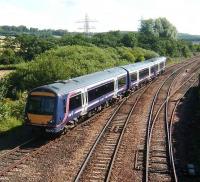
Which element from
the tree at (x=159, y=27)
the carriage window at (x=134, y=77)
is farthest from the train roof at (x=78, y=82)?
the tree at (x=159, y=27)

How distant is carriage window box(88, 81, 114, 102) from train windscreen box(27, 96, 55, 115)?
463 cm

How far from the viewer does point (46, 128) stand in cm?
2139

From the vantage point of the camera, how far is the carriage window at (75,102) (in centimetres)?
2280

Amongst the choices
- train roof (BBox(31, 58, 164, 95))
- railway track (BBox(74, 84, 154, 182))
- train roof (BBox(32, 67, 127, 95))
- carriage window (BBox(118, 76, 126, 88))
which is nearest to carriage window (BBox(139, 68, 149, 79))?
train roof (BBox(31, 58, 164, 95))

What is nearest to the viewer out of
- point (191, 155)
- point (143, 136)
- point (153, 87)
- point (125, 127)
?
point (191, 155)

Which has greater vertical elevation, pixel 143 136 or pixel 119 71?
pixel 119 71

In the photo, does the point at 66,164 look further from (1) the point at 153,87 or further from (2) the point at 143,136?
(1) the point at 153,87

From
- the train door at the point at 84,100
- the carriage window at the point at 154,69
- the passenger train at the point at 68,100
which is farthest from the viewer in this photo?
the carriage window at the point at 154,69

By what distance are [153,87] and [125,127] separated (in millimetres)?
19187

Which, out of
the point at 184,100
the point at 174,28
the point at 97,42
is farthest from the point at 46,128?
the point at 174,28

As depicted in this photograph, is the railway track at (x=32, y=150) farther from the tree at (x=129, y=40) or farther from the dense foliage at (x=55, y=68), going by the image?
the tree at (x=129, y=40)

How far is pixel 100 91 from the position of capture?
27828 millimetres

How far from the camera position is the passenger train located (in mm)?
21391

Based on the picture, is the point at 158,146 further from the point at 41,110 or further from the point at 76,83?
the point at 76,83
